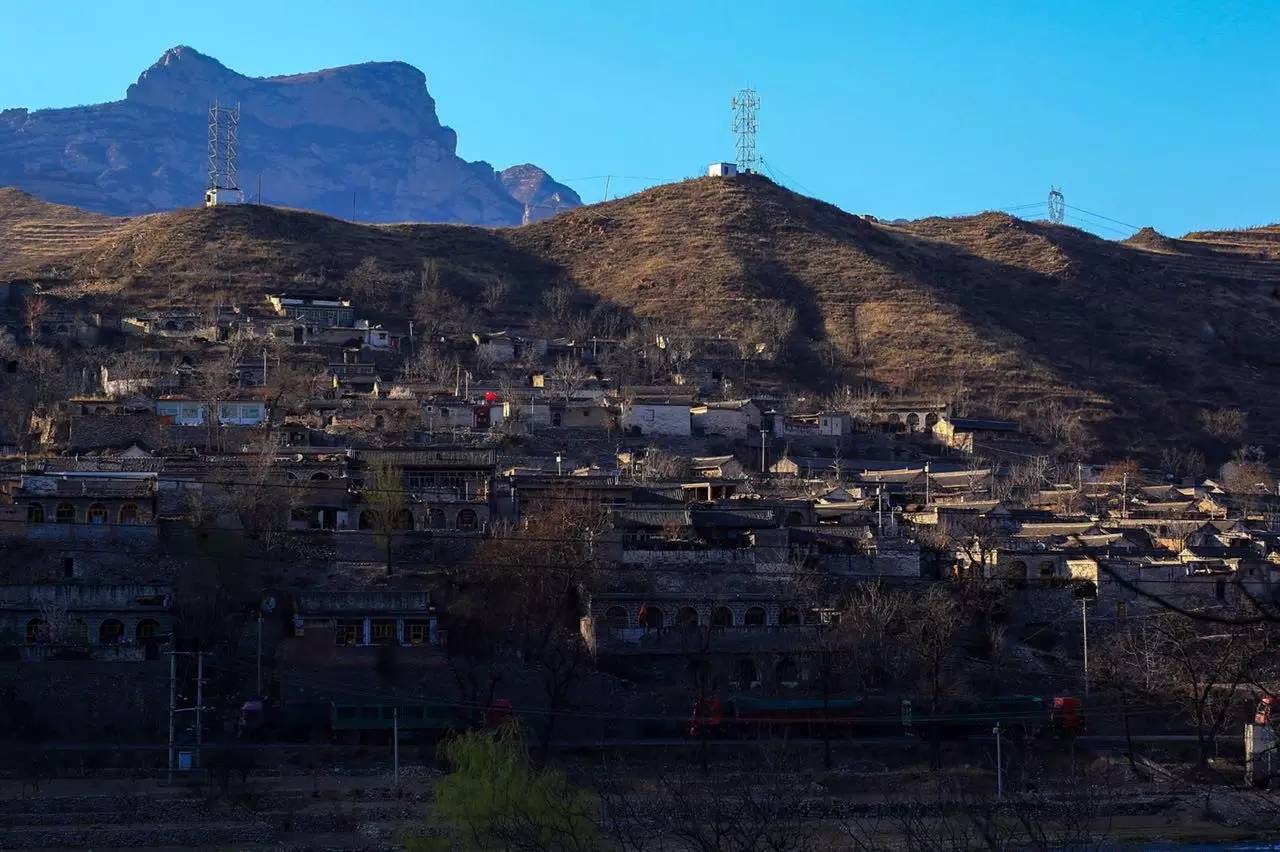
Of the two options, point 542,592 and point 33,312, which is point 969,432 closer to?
point 542,592

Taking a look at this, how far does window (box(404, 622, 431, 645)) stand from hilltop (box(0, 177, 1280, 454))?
37708mm

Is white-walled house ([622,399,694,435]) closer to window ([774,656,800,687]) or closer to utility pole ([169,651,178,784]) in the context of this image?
window ([774,656,800,687])

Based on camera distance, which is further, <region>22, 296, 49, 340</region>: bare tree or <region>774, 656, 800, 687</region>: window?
<region>22, 296, 49, 340</region>: bare tree

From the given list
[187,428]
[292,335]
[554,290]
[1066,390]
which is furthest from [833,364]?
[187,428]

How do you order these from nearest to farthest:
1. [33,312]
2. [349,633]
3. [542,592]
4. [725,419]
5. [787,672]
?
[349,633] → [787,672] → [542,592] → [725,419] → [33,312]

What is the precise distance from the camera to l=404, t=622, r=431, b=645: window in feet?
119

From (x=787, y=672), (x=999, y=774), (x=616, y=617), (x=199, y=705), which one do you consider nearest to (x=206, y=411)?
(x=616, y=617)

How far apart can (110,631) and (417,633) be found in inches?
223

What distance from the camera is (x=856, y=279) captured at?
91812 millimetres

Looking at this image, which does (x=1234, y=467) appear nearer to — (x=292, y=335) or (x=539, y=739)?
(x=292, y=335)

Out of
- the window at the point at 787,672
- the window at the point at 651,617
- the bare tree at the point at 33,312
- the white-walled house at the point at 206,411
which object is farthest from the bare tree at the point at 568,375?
the window at the point at 787,672

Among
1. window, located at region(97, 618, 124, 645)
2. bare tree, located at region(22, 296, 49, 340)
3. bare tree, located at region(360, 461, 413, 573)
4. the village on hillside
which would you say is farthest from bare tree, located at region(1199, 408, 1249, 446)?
window, located at region(97, 618, 124, 645)

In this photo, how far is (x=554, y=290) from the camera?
9019 cm

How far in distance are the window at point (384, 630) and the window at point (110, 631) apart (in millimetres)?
4646
